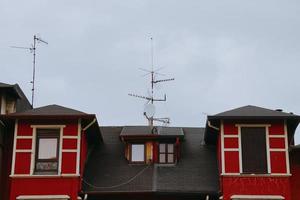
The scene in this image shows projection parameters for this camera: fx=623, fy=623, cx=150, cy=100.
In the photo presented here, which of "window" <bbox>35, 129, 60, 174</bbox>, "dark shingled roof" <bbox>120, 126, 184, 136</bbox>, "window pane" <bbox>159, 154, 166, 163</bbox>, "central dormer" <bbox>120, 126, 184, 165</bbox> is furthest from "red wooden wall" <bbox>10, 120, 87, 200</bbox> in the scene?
"window pane" <bbox>159, 154, 166, 163</bbox>

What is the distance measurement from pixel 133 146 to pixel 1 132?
5.85 meters

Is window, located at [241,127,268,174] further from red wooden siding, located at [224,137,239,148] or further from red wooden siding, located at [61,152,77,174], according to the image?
red wooden siding, located at [61,152,77,174]

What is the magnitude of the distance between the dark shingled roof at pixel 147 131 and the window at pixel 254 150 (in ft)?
11.6

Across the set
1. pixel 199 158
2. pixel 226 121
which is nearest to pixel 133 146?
pixel 199 158

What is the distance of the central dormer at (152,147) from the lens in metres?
27.6

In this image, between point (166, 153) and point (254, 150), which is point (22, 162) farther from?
point (254, 150)

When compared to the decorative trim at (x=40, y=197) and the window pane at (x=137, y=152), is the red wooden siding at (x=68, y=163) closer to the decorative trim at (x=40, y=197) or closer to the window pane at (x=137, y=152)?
the decorative trim at (x=40, y=197)

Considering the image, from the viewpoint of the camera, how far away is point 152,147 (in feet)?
91.0

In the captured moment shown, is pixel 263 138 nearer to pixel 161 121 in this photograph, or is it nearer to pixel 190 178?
pixel 190 178

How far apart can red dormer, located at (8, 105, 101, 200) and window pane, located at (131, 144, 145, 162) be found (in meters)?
2.61

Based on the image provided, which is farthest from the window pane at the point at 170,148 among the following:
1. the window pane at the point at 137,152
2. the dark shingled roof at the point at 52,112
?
the dark shingled roof at the point at 52,112

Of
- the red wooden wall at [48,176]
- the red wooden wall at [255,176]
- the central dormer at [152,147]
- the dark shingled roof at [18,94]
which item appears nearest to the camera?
the red wooden wall at [255,176]

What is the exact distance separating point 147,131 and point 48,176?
220 inches

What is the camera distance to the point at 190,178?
85.9 feet
